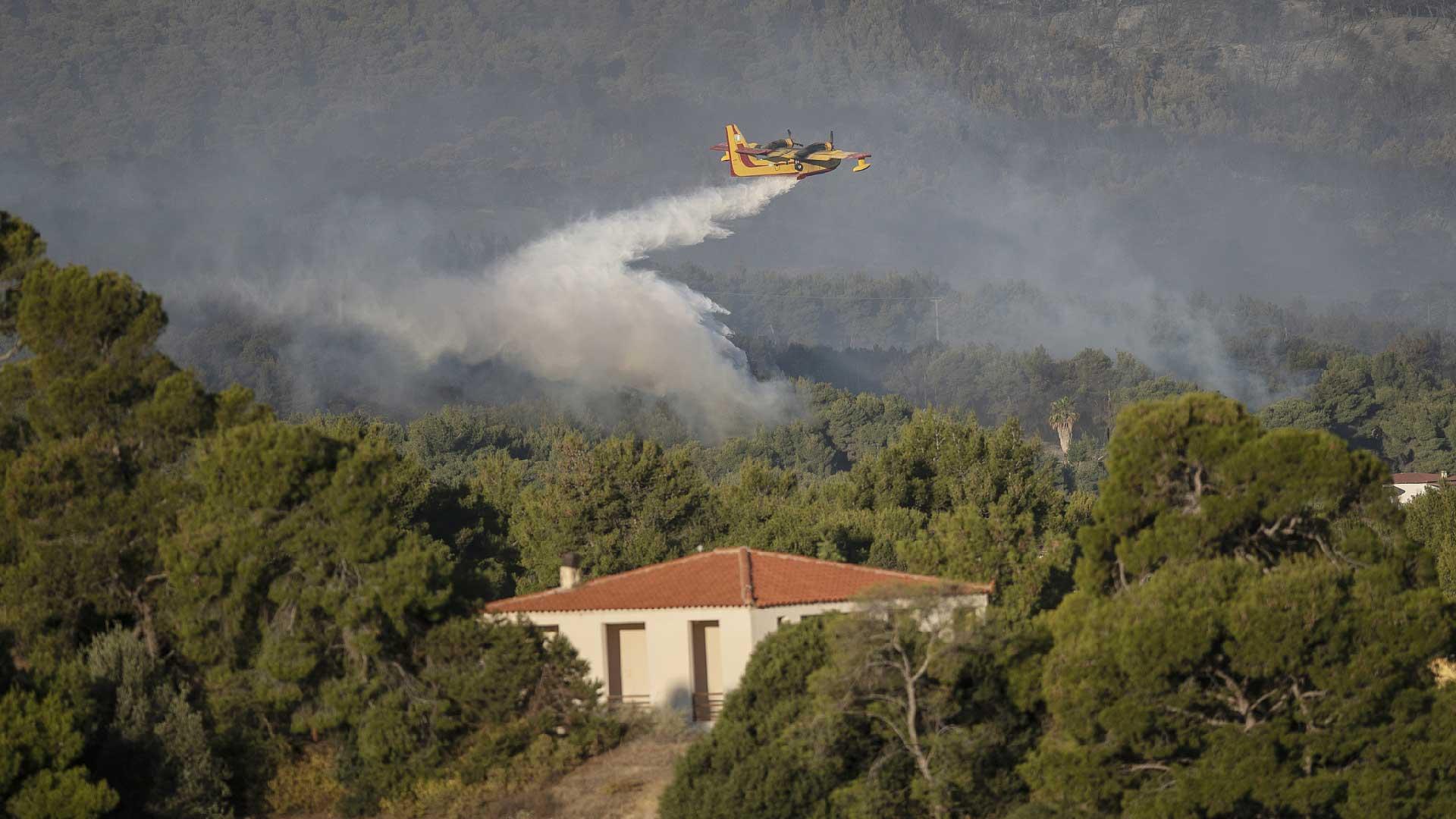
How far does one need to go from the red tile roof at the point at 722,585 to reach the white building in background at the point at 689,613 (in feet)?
0.09

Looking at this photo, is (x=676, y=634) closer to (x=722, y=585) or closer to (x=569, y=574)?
(x=722, y=585)

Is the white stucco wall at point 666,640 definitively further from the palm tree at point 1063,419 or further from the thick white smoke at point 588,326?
the palm tree at point 1063,419

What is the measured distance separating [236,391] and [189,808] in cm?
978

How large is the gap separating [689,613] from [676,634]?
1.52 ft

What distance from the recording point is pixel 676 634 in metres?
37.6

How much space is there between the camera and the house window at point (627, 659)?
39031 mm

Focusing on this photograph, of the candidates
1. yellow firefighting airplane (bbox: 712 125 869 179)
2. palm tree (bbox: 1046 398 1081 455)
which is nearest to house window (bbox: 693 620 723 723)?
yellow firefighting airplane (bbox: 712 125 869 179)

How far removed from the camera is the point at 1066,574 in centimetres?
5406

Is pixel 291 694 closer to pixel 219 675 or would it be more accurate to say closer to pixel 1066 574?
pixel 219 675

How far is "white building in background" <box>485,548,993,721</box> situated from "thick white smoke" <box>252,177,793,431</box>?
111881 millimetres

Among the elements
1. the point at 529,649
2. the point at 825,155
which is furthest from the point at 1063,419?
the point at 529,649

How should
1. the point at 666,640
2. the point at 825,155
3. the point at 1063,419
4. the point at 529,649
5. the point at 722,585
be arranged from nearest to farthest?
the point at 529,649
the point at 666,640
the point at 722,585
the point at 825,155
the point at 1063,419

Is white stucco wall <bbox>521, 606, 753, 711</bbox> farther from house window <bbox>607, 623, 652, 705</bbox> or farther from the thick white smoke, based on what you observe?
the thick white smoke

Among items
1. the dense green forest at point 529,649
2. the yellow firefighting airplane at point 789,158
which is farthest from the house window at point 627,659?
the yellow firefighting airplane at point 789,158
